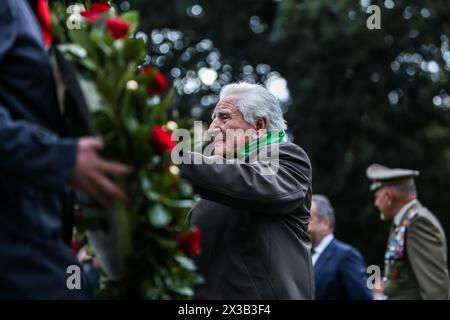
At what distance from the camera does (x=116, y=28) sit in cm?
289

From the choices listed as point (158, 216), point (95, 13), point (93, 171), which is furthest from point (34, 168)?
point (95, 13)

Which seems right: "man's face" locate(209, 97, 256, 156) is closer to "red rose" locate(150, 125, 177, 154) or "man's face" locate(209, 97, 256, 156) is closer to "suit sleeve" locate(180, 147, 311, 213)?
"suit sleeve" locate(180, 147, 311, 213)

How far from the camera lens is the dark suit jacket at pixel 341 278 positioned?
7383 millimetres

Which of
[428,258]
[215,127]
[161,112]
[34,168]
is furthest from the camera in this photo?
[428,258]

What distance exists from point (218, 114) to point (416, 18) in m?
17.1

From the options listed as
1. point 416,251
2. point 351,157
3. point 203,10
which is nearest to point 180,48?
point 203,10

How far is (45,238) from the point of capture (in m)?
2.81

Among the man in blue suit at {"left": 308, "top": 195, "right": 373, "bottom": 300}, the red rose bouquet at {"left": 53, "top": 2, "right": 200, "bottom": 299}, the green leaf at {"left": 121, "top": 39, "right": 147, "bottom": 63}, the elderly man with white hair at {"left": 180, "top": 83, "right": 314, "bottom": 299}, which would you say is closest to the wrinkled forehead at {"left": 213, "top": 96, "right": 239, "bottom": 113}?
the elderly man with white hair at {"left": 180, "top": 83, "right": 314, "bottom": 299}

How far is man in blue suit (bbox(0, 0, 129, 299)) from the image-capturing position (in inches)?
102

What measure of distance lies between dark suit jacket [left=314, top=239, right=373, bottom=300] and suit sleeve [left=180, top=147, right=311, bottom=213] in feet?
11.9

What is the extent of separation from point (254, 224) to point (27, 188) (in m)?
1.43

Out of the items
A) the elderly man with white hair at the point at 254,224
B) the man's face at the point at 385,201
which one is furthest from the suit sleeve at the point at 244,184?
the man's face at the point at 385,201

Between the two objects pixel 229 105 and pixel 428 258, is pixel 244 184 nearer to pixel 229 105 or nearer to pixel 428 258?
pixel 229 105
